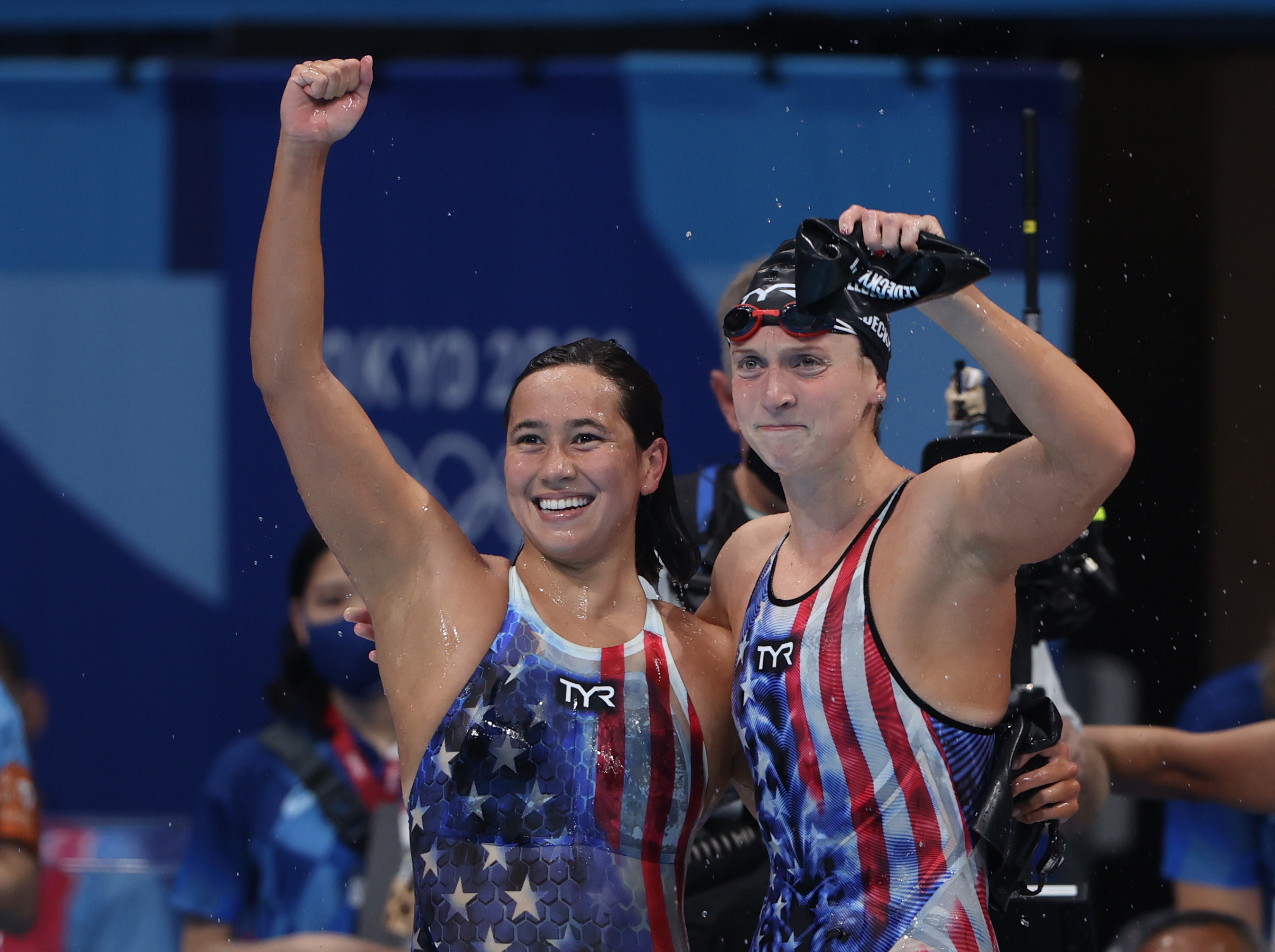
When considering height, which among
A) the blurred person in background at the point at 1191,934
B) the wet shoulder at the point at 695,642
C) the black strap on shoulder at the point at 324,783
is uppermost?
the wet shoulder at the point at 695,642

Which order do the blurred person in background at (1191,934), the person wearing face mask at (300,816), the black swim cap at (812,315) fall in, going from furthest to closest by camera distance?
the person wearing face mask at (300,816), the blurred person in background at (1191,934), the black swim cap at (812,315)

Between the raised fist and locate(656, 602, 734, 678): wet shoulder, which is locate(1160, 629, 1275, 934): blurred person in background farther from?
the raised fist

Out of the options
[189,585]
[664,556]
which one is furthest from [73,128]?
[664,556]

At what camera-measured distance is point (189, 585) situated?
6.13 meters

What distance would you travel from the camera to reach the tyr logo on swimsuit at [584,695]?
10.6 ft

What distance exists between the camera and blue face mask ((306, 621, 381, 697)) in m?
5.14

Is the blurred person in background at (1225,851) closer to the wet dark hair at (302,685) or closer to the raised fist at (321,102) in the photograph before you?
the wet dark hair at (302,685)

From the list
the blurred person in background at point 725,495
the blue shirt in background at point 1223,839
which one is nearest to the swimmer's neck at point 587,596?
the blurred person in background at point 725,495

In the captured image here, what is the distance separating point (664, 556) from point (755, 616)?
491 mm

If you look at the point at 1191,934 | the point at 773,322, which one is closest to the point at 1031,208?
the point at 773,322

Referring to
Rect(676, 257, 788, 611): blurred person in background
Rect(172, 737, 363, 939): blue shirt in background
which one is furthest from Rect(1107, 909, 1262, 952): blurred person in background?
Rect(172, 737, 363, 939): blue shirt in background

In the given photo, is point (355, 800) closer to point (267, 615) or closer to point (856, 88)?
point (267, 615)

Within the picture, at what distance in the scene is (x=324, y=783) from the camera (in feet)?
16.0

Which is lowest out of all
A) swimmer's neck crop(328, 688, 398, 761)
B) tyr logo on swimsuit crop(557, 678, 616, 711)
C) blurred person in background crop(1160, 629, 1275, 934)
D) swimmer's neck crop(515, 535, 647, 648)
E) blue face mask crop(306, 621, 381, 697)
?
blurred person in background crop(1160, 629, 1275, 934)
